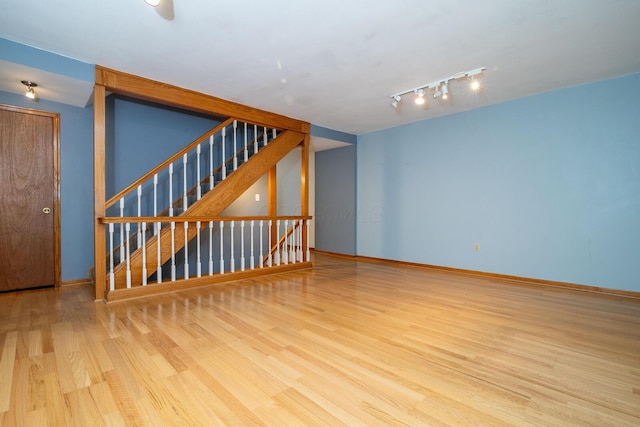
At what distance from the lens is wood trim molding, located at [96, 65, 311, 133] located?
3.12 meters

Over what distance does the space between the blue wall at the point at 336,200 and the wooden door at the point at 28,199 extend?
443 centimetres

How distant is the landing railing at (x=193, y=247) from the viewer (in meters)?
3.29

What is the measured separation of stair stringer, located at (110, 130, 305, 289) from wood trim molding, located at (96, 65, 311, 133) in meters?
0.30

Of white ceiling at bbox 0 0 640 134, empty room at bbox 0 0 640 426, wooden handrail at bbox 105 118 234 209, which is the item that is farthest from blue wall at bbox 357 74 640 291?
wooden handrail at bbox 105 118 234 209

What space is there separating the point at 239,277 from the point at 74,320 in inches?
71.2

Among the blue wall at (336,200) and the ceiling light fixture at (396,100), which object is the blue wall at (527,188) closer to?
the blue wall at (336,200)

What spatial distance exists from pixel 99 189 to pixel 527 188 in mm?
5052

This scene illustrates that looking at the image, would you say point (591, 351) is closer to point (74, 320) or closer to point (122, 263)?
point (74, 320)

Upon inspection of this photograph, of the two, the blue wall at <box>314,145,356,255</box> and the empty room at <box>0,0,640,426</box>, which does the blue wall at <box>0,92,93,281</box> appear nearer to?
the empty room at <box>0,0,640,426</box>

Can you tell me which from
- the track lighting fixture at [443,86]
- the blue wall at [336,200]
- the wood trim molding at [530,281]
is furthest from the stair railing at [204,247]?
the track lighting fixture at [443,86]

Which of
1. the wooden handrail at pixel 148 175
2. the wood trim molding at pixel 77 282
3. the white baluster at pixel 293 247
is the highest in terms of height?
the wooden handrail at pixel 148 175

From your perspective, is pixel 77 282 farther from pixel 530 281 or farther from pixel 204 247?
pixel 530 281

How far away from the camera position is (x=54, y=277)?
12.0 feet

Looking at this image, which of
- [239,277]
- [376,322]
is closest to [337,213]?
[239,277]
